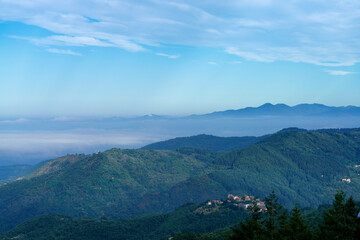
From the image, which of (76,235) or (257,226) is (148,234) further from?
(257,226)

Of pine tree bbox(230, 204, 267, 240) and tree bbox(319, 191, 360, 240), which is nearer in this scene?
tree bbox(319, 191, 360, 240)

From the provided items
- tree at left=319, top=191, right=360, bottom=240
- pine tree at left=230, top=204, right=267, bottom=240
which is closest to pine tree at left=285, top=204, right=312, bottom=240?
tree at left=319, top=191, right=360, bottom=240

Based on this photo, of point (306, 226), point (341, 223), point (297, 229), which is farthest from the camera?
point (306, 226)

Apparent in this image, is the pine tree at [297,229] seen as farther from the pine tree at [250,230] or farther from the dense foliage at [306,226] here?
the pine tree at [250,230]

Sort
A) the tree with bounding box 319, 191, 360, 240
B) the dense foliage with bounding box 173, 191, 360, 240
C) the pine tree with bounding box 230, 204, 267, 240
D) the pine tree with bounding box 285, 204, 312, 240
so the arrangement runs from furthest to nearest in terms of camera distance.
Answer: the pine tree with bounding box 230, 204, 267, 240
the pine tree with bounding box 285, 204, 312, 240
the dense foliage with bounding box 173, 191, 360, 240
the tree with bounding box 319, 191, 360, 240

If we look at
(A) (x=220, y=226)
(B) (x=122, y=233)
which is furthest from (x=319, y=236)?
(B) (x=122, y=233)

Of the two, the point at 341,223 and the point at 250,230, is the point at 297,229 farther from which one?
the point at 250,230

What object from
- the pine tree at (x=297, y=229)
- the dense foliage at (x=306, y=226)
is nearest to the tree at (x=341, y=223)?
the dense foliage at (x=306, y=226)

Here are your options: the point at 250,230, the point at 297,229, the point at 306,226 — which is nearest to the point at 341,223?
the point at 306,226

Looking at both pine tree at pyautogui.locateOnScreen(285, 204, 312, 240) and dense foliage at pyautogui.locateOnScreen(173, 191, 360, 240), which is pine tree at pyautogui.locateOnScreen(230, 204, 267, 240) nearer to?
dense foliage at pyautogui.locateOnScreen(173, 191, 360, 240)

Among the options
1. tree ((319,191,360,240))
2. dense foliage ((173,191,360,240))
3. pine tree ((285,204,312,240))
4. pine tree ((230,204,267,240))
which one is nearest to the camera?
tree ((319,191,360,240))
